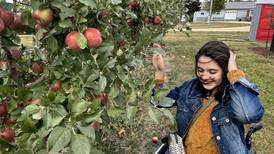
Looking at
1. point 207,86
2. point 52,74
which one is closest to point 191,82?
point 207,86

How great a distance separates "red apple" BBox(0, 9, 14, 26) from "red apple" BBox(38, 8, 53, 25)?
175 millimetres

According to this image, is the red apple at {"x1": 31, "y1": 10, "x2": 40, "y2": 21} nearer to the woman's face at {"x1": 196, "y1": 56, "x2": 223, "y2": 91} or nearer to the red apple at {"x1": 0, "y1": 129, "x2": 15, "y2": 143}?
the red apple at {"x1": 0, "y1": 129, "x2": 15, "y2": 143}

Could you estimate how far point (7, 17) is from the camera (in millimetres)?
1260

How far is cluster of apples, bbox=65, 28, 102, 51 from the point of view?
1.14 meters

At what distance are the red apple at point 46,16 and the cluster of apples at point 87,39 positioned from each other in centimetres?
9

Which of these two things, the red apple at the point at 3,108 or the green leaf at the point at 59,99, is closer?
the green leaf at the point at 59,99

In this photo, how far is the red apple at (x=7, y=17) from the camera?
124cm

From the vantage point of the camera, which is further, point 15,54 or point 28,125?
point 15,54

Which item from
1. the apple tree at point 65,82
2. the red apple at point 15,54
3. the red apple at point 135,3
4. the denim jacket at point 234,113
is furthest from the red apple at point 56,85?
the denim jacket at point 234,113

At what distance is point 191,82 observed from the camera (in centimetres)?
273

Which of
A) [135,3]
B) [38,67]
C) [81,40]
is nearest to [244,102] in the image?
[135,3]

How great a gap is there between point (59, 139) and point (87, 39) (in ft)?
1.29

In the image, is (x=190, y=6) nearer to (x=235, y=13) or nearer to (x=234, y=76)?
(x=234, y=76)

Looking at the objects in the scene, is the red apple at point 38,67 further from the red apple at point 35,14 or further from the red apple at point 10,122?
the red apple at point 35,14
